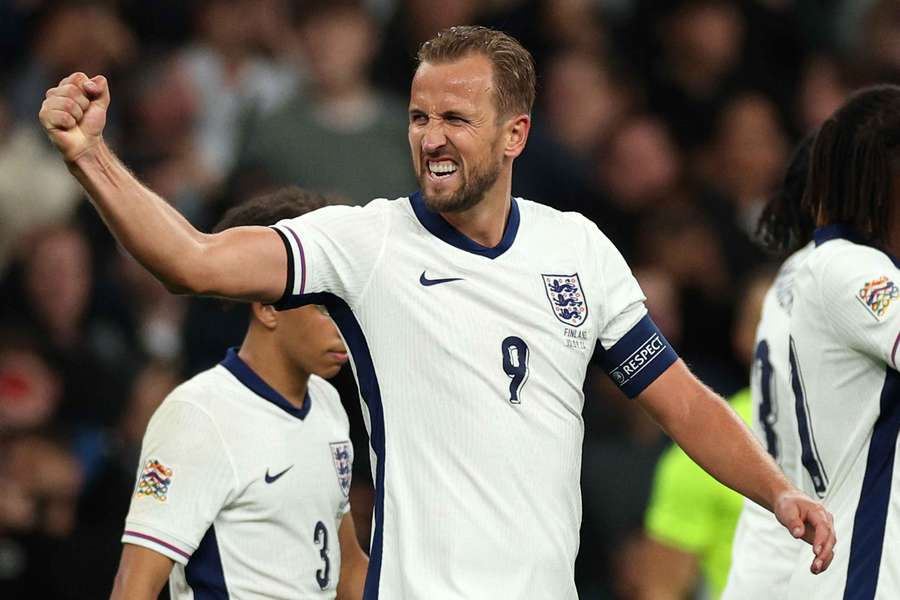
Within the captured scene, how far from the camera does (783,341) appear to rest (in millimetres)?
4891

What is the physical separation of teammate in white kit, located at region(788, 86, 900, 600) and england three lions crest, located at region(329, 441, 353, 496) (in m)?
1.23

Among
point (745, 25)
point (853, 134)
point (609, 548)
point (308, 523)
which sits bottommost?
point (609, 548)

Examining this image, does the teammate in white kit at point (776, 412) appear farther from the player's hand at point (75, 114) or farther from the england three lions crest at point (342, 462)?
the player's hand at point (75, 114)

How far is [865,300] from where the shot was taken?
4.20 m

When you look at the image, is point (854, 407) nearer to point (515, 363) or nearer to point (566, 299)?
point (566, 299)

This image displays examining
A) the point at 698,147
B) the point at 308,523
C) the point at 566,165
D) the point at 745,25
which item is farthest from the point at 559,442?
the point at 745,25

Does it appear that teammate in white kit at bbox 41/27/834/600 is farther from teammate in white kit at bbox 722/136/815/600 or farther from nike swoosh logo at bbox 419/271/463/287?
teammate in white kit at bbox 722/136/815/600

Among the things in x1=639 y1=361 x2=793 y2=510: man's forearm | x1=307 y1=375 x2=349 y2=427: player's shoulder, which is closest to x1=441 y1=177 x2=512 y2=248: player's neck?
x1=639 y1=361 x2=793 y2=510: man's forearm

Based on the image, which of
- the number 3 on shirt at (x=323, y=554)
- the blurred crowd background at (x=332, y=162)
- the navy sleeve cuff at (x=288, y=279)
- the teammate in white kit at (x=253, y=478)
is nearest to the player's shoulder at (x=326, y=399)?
the teammate in white kit at (x=253, y=478)

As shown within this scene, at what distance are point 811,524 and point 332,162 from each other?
4.80 meters

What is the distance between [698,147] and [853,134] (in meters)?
5.51

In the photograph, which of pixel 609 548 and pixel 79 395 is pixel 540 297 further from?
pixel 79 395

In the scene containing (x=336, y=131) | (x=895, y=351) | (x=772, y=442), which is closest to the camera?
Result: (x=895, y=351)

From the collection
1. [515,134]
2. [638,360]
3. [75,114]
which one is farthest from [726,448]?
[75,114]
